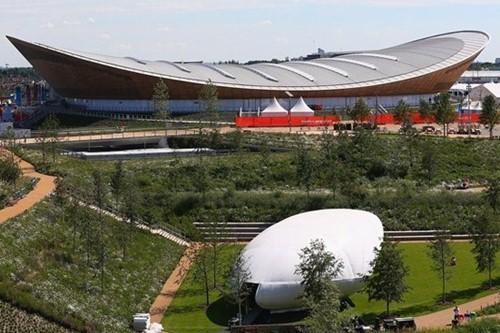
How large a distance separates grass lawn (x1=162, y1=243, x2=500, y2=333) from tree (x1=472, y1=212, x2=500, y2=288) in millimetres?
922

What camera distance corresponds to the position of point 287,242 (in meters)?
29.5

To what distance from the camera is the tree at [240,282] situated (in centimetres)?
2788

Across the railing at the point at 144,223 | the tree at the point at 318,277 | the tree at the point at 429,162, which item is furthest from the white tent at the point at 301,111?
the tree at the point at 318,277

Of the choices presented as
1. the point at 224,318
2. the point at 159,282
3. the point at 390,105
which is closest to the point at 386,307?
the point at 224,318

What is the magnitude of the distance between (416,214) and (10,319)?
82.5ft

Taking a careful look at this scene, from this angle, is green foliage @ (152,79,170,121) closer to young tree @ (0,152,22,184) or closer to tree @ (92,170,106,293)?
tree @ (92,170,106,293)

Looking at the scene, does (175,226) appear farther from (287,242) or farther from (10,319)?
(10,319)

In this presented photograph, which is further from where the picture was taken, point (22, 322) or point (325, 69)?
point (325, 69)

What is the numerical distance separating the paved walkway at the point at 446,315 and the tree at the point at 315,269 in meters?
3.56

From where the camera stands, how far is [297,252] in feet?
94.1

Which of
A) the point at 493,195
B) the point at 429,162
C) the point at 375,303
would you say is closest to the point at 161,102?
the point at 429,162

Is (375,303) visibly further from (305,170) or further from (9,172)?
(9,172)

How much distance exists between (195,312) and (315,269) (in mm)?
6045

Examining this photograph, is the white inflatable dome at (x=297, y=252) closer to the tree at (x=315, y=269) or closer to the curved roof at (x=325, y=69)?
the tree at (x=315, y=269)
